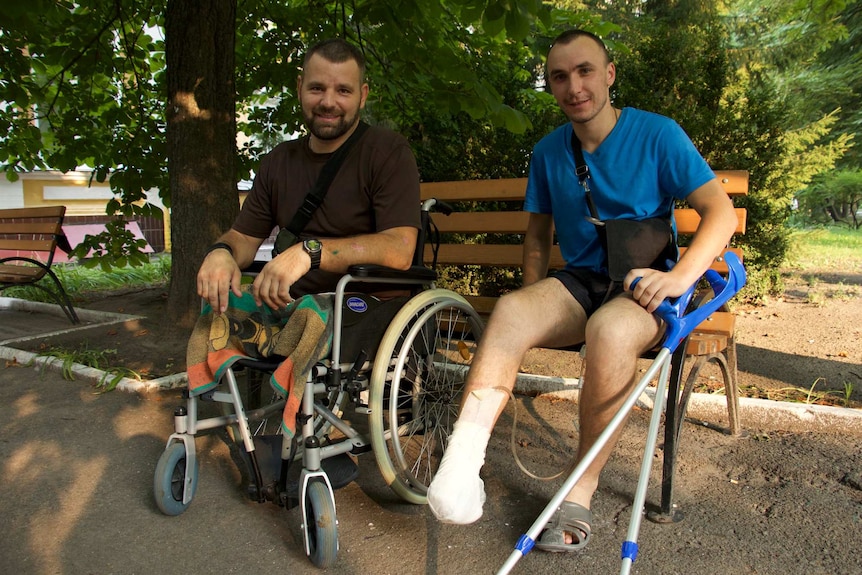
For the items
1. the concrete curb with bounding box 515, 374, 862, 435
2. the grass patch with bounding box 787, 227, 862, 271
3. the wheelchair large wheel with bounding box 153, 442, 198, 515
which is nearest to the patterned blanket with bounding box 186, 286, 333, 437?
the wheelchair large wheel with bounding box 153, 442, 198, 515

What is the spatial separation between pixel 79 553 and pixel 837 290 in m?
7.31

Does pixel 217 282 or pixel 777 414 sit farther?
pixel 777 414

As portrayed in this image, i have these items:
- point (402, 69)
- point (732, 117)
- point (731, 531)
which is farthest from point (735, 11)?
point (731, 531)

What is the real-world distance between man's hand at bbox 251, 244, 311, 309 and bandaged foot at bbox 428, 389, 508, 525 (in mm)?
775

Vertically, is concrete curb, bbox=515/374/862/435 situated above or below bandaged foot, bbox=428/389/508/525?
below

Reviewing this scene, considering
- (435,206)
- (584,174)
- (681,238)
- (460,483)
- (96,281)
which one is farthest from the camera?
(96,281)

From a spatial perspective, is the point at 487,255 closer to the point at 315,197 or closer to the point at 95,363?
the point at 315,197

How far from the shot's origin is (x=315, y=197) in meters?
2.83

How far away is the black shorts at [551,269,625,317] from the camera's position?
2707mm

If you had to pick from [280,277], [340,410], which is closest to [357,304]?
[280,277]

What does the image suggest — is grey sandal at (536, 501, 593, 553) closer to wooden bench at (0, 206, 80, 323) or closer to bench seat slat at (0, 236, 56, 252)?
Result: wooden bench at (0, 206, 80, 323)

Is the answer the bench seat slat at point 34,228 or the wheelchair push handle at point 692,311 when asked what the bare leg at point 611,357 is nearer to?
the wheelchair push handle at point 692,311

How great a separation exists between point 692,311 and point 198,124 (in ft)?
12.8

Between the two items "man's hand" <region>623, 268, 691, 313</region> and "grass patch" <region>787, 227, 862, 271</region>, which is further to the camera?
"grass patch" <region>787, 227, 862, 271</region>
